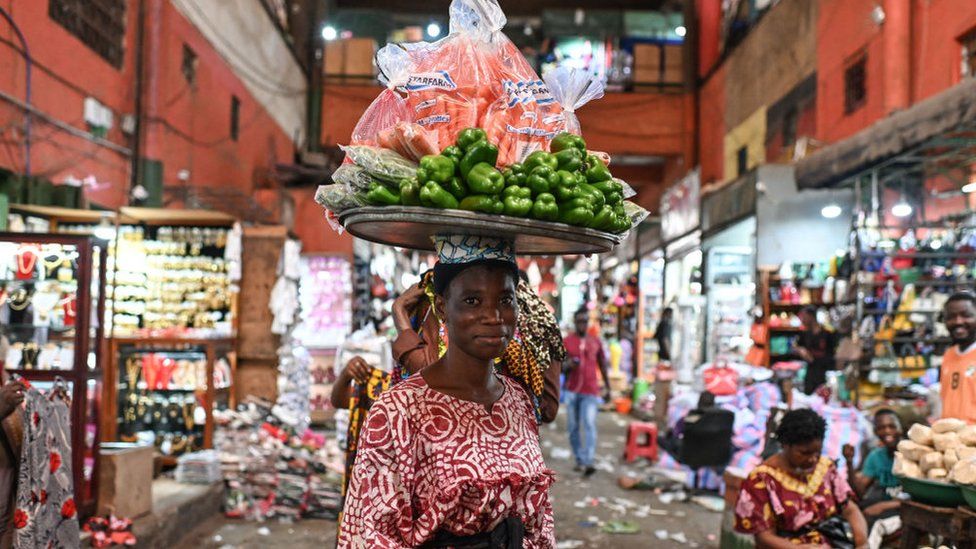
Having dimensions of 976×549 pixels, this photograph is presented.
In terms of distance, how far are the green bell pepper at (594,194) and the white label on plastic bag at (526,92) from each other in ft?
1.37

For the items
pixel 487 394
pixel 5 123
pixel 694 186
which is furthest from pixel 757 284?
pixel 487 394

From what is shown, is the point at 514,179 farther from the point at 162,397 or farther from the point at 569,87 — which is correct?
the point at 162,397

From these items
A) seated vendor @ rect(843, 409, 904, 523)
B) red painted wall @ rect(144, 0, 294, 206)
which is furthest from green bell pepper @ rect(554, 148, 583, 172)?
red painted wall @ rect(144, 0, 294, 206)

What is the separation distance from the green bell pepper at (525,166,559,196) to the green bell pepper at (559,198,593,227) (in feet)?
0.21

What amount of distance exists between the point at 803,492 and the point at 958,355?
2254mm

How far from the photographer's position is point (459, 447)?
91.1 inches

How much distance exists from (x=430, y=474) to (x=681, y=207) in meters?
17.3

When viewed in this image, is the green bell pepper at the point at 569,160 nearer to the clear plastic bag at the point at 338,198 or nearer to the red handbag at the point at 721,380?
the clear plastic bag at the point at 338,198

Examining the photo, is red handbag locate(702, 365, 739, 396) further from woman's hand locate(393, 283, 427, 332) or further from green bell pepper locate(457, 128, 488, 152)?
green bell pepper locate(457, 128, 488, 152)

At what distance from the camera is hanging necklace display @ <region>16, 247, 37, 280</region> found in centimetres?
639

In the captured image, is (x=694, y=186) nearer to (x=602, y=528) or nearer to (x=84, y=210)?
(x=602, y=528)

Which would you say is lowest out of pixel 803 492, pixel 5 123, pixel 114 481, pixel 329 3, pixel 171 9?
pixel 114 481

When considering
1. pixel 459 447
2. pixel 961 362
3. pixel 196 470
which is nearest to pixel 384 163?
pixel 459 447

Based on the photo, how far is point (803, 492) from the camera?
4.35 metres
